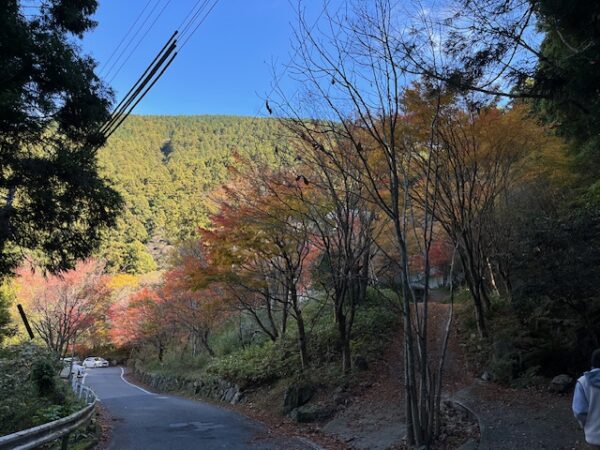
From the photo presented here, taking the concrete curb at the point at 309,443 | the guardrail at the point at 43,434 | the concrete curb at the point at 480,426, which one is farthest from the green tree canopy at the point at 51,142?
the concrete curb at the point at 480,426

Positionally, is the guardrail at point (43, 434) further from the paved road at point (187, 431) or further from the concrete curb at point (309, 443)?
the concrete curb at point (309, 443)

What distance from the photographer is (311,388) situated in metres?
12.5

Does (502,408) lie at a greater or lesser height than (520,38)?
lesser

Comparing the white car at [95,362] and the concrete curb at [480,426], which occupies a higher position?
the white car at [95,362]

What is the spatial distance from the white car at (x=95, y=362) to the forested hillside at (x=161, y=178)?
29.7ft

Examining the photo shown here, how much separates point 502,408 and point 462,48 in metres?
6.38

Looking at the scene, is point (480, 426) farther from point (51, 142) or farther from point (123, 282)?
point (123, 282)

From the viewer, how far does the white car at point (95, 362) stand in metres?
42.5

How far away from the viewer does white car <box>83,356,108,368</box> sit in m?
42.5

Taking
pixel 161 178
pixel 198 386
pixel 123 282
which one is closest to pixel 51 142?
pixel 198 386

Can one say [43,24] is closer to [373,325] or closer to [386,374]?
[386,374]

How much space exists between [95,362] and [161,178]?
3245cm

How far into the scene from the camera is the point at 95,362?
142 ft

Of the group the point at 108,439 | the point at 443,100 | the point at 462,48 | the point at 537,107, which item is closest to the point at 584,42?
the point at 462,48
